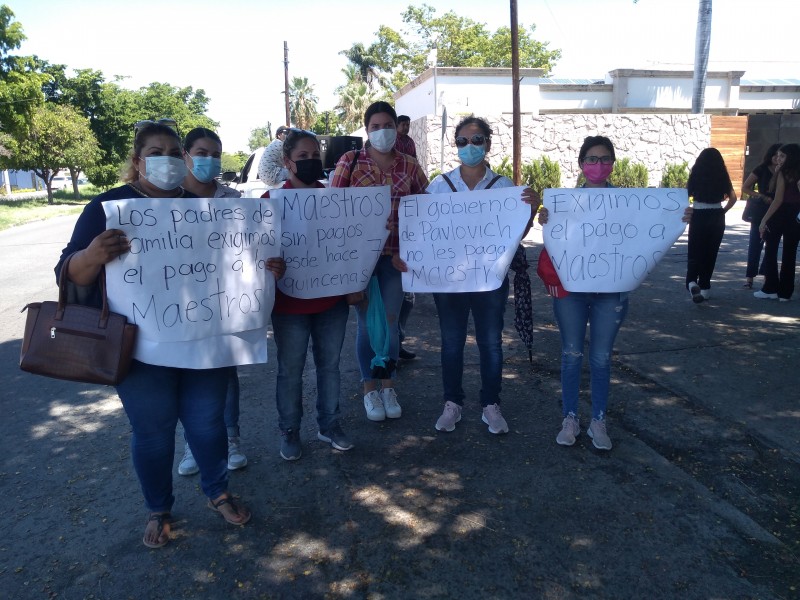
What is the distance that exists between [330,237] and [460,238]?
863mm

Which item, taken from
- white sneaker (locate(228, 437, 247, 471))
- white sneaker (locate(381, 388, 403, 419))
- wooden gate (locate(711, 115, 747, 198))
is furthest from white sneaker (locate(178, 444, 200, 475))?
wooden gate (locate(711, 115, 747, 198))

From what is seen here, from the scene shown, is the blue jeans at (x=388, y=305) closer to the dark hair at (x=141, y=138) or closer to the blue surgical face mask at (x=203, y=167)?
the blue surgical face mask at (x=203, y=167)

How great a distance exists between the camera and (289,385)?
3.66m

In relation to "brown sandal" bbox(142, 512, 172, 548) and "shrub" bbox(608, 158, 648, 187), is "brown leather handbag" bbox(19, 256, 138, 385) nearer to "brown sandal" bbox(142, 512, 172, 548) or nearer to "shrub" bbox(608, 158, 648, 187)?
A: "brown sandal" bbox(142, 512, 172, 548)

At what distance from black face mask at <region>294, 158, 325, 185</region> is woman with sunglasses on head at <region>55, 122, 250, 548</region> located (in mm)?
717

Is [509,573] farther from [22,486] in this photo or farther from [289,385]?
[22,486]

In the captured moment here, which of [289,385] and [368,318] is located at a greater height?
[368,318]

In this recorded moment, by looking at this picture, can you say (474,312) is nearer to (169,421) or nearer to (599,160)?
(599,160)

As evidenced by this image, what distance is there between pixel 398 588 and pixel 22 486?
7.78 ft

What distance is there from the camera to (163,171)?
9.11ft

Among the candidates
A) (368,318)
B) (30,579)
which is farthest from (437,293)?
(30,579)

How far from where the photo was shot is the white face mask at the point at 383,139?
3.89 m

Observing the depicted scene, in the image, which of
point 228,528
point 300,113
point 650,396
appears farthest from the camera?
point 300,113

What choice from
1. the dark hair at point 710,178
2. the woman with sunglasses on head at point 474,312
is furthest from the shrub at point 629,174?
the woman with sunglasses on head at point 474,312
